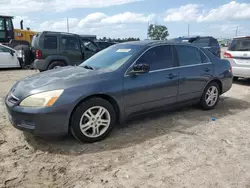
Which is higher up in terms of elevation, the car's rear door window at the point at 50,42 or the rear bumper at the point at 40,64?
the car's rear door window at the point at 50,42

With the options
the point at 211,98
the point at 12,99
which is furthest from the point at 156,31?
the point at 12,99

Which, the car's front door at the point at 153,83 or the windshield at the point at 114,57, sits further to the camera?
the windshield at the point at 114,57

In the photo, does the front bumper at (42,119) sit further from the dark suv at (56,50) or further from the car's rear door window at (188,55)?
the dark suv at (56,50)

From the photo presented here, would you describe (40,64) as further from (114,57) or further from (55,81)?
(55,81)

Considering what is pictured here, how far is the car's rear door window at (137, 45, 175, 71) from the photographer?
4105mm

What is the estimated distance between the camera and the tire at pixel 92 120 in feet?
10.8

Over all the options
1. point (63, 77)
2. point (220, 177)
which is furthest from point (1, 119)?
point (220, 177)

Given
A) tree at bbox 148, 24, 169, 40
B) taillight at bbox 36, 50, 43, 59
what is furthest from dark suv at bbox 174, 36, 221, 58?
tree at bbox 148, 24, 169, 40

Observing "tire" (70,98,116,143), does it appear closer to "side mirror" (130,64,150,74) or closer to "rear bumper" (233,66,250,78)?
"side mirror" (130,64,150,74)

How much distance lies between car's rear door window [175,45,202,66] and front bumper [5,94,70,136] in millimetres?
2530

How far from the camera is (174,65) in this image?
14.5ft

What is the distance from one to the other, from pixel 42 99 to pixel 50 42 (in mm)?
6294

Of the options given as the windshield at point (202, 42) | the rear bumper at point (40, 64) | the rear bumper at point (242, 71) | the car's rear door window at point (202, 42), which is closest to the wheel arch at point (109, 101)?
the rear bumper at point (242, 71)

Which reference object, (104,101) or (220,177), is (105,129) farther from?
(220,177)
